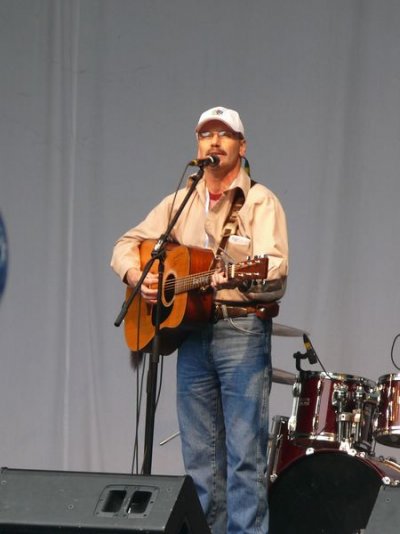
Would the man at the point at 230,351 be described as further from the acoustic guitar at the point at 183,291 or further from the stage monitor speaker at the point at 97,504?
the stage monitor speaker at the point at 97,504

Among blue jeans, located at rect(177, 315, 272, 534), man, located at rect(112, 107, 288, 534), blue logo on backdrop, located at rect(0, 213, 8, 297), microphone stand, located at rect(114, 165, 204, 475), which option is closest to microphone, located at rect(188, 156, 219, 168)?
microphone stand, located at rect(114, 165, 204, 475)

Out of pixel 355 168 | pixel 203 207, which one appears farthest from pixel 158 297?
pixel 355 168

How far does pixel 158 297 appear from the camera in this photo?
429cm

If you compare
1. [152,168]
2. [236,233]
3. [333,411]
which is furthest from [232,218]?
[152,168]

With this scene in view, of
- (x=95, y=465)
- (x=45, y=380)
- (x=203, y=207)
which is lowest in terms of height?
(x=95, y=465)

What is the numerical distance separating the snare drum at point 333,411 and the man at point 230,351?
2.16 feet

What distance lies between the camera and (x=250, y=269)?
4.07 meters

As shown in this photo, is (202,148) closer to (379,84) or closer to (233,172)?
(233,172)

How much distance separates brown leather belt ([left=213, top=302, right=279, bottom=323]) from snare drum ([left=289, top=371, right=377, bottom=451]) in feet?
2.62

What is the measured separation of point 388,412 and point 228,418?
2.89 ft

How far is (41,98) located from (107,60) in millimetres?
458

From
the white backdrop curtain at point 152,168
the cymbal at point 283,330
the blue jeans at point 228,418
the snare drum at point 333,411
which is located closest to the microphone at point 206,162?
the blue jeans at point 228,418

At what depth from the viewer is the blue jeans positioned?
14.0ft

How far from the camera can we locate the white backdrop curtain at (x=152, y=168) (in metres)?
6.03
